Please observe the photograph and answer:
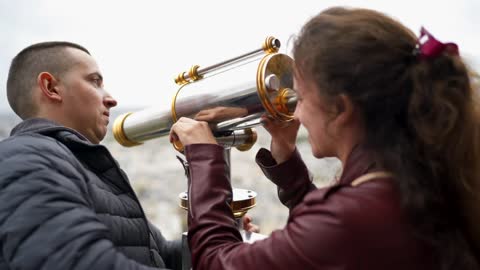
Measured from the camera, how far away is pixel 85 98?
91cm

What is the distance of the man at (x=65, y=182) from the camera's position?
0.58m

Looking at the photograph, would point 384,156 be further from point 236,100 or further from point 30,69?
point 30,69

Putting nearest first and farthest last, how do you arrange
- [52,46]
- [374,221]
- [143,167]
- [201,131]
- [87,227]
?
[374,221]
[87,227]
[201,131]
[52,46]
[143,167]

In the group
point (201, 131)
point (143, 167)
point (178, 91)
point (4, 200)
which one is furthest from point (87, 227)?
Answer: point (143, 167)

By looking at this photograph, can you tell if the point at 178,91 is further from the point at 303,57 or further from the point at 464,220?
the point at 464,220

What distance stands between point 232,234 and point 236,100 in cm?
24

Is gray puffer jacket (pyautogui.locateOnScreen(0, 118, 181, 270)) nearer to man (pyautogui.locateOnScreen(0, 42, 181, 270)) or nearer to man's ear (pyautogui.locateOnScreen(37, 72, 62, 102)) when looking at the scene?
man (pyautogui.locateOnScreen(0, 42, 181, 270))


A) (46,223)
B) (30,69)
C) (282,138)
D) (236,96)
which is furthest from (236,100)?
(30,69)

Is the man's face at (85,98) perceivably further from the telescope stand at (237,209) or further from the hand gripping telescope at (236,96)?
the telescope stand at (237,209)

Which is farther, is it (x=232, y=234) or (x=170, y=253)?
(x=170, y=253)

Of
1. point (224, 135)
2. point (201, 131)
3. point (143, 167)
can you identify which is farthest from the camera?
point (143, 167)

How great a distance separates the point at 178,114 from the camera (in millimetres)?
838

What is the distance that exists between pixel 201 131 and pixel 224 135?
0.11m

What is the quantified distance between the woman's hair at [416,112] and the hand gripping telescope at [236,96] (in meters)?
0.19
